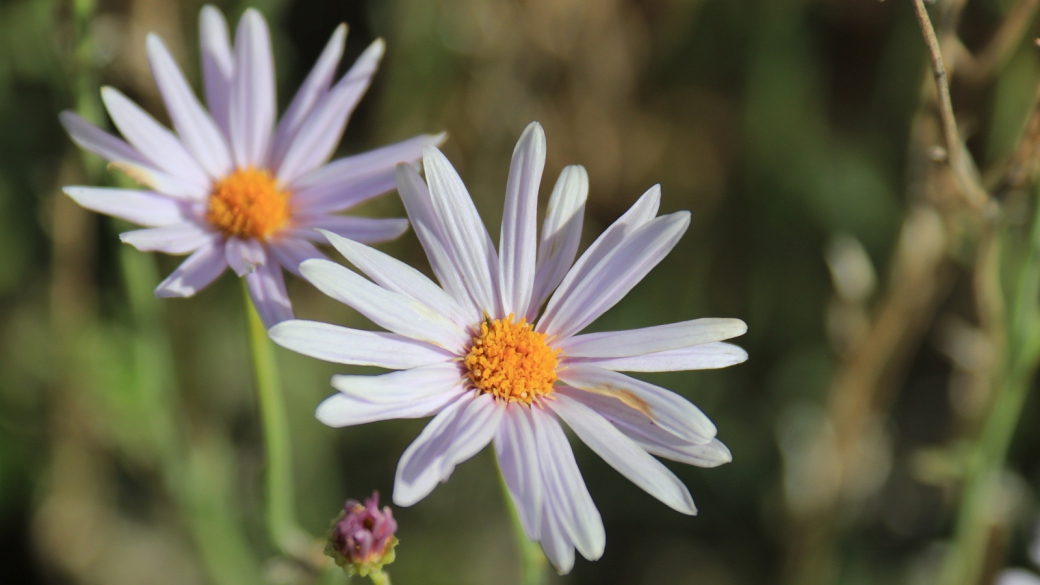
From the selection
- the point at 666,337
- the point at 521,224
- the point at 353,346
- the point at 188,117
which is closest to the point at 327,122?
the point at 188,117

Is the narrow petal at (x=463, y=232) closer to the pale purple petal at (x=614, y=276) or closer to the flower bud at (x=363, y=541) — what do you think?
the pale purple petal at (x=614, y=276)

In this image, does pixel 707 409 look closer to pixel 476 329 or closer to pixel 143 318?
pixel 476 329

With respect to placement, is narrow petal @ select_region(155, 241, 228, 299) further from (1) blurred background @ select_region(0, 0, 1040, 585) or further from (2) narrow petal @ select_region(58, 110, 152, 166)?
(1) blurred background @ select_region(0, 0, 1040, 585)

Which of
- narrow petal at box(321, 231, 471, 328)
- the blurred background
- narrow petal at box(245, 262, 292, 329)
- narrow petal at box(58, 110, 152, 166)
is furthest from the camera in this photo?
the blurred background

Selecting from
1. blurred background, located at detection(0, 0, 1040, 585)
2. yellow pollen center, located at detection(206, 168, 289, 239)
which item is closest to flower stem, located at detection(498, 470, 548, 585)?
yellow pollen center, located at detection(206, 168, 289, 239)

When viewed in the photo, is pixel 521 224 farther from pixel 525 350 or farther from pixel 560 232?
pixel 525 350

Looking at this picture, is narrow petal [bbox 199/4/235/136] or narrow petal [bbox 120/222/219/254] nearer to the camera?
narrow petal [bbox 120/222/219/254]
